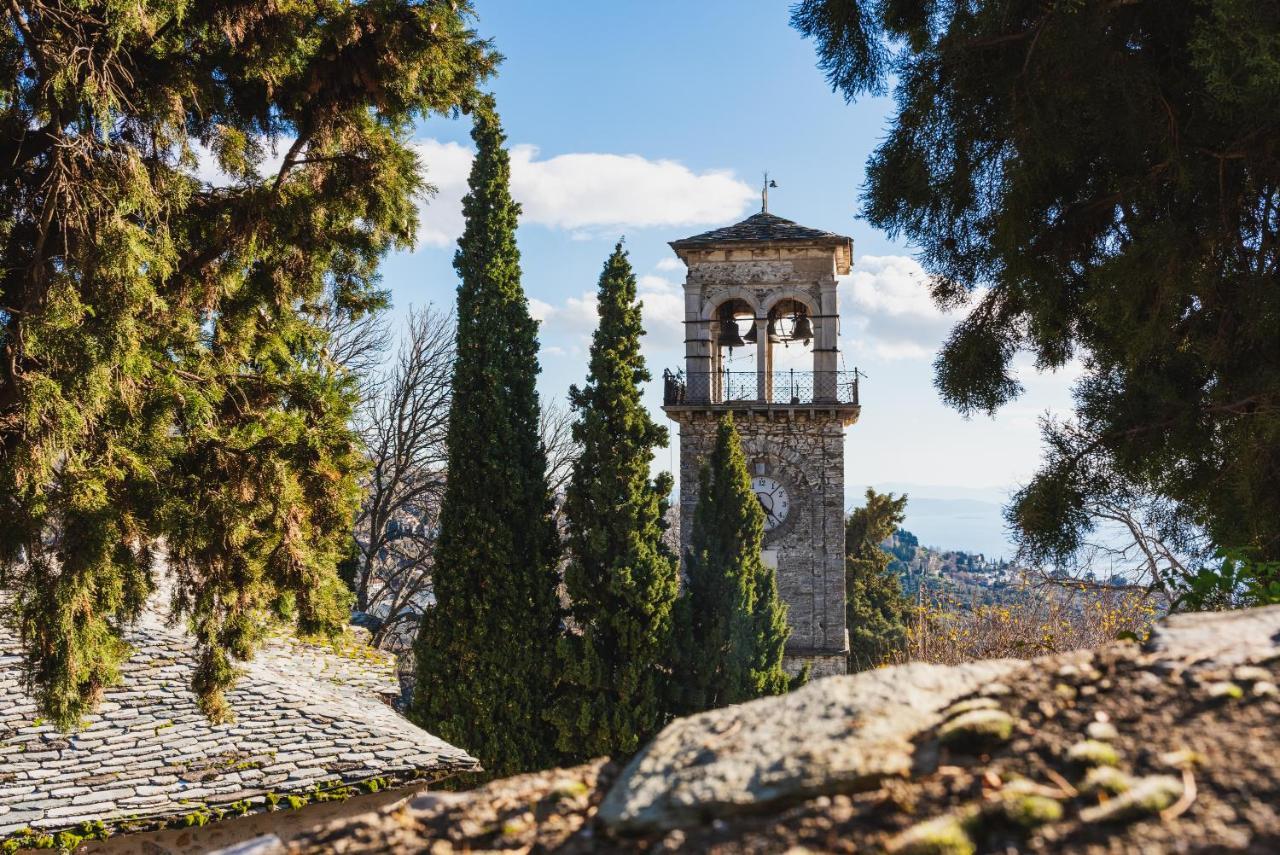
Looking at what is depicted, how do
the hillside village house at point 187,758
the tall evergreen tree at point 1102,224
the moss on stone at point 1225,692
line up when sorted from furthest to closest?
1. the hillside village house at point 187,758
2. the tall evergreen tree at point 1102,224
3. the moss on stone at point 1225,692

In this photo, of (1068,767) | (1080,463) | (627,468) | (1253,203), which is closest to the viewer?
(1068,767)

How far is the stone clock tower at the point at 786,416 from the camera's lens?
17781 millimetres

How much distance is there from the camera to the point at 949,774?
1604 millimetres

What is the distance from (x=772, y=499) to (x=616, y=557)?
4.53 metres

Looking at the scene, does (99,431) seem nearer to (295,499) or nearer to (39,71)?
(295,499)

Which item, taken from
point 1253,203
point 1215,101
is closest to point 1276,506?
point 1253,203

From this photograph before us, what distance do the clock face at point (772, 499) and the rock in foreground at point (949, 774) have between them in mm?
16080

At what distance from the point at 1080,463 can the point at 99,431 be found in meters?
5.24

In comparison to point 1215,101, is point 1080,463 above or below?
below

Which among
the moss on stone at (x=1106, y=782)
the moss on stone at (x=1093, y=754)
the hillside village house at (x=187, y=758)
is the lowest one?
the hillside village house at (x=187, y=758)

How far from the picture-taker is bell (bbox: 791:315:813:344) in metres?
18.3

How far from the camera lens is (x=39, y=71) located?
561 centimetres

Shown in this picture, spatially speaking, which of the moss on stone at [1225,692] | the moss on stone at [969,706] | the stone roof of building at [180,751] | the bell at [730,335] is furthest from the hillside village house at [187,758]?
the bell at [730,335]

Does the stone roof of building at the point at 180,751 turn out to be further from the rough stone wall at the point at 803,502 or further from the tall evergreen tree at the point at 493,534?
the rough stone wall at the point at 803,502
